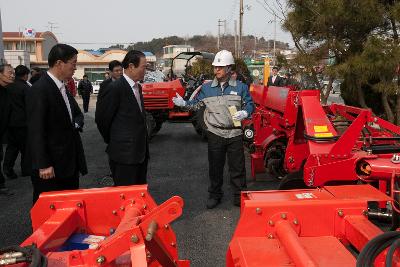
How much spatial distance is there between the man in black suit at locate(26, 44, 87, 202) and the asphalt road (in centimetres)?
118

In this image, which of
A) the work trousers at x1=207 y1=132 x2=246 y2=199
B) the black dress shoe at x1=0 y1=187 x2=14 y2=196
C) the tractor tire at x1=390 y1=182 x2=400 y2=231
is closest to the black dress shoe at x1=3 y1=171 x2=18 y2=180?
the black dress shoe at x1=0 y1=187 x2=14 y2=196

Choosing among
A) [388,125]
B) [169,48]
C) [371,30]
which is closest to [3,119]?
[388,125]

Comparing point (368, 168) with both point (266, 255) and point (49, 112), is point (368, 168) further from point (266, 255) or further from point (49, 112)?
point (49, 112)

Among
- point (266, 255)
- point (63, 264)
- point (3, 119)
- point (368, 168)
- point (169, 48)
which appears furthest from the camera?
point (169, 48)

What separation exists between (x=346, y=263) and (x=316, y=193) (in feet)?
1.86

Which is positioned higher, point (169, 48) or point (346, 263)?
point (169, 48)

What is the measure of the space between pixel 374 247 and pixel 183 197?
13.2 feet

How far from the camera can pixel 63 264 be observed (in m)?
1.78

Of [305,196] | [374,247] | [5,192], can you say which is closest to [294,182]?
[305,196]

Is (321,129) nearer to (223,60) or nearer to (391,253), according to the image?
(223,60)

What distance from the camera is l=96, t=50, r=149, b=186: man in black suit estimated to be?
3.93 meters

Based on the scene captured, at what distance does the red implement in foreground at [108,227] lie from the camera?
183cm

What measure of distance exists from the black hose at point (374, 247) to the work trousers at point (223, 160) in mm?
3271

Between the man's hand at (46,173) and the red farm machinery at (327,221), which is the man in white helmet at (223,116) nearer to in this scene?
the red farm machinery at (327,221)
